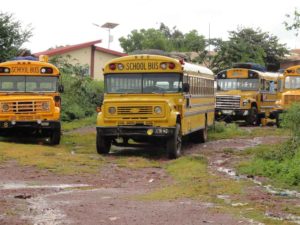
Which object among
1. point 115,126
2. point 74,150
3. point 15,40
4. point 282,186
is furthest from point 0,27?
point 282,186

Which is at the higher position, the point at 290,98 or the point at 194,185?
the point at 290,98

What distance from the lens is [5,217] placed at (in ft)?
28.4

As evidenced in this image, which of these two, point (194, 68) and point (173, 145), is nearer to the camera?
point (173, 145)

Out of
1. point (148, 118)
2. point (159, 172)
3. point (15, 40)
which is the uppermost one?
point (15, 40)

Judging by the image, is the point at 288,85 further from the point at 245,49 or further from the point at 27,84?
the point at 245,49

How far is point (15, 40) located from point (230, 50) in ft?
66.9

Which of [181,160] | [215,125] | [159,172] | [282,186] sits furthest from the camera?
[215,125]

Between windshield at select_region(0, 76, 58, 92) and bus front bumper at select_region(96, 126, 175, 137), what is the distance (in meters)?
3.97

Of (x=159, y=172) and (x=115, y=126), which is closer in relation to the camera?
(x=159, y=172)

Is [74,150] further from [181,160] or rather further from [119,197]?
[119,197]

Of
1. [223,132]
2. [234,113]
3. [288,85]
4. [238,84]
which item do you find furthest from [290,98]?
[238,84]

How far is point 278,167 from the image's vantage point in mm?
13547

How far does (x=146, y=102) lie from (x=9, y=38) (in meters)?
16.6

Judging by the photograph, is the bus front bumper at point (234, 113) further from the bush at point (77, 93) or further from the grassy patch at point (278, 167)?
the grassy patch at point (278, 167)
